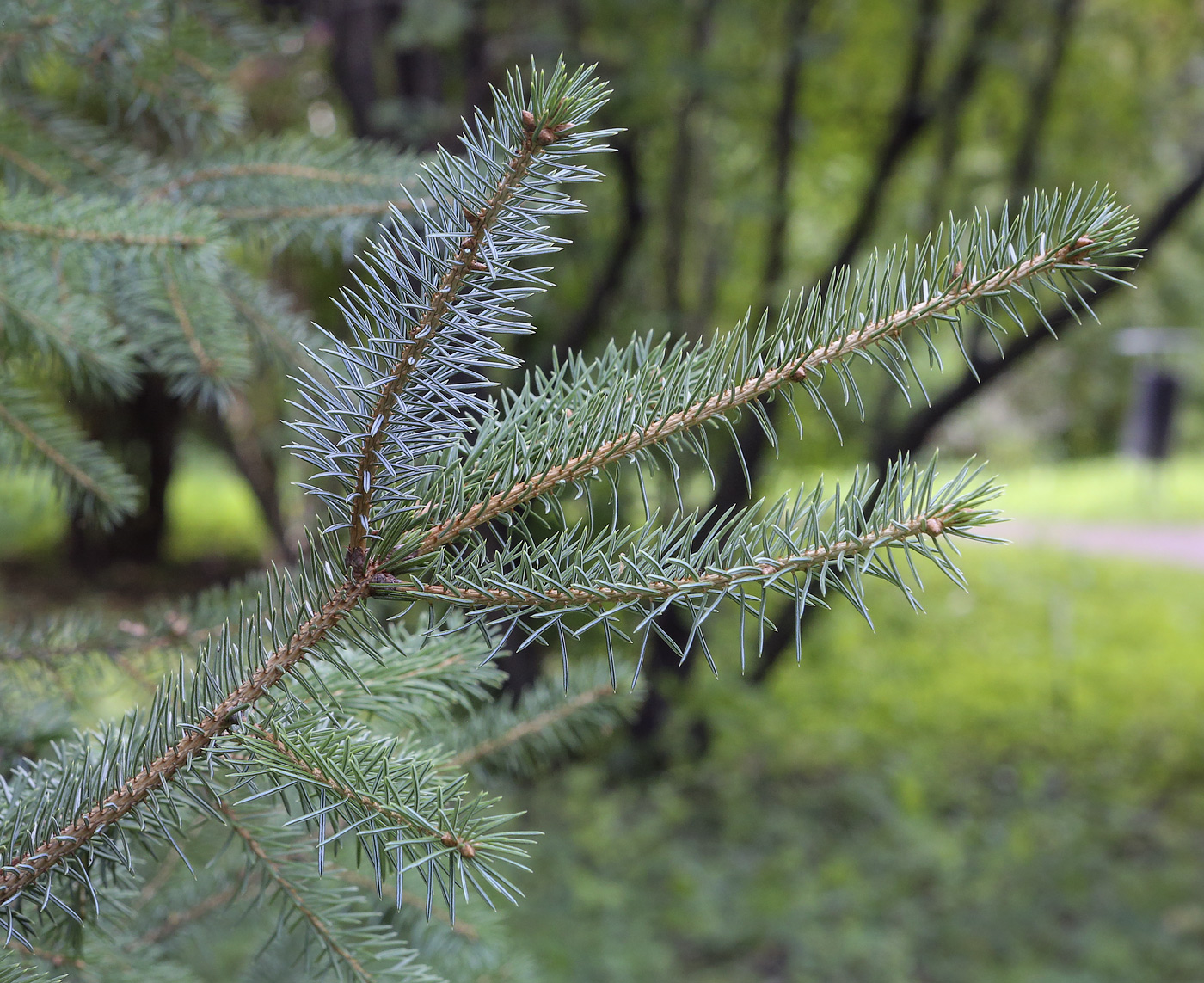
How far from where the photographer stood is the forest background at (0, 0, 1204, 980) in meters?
2.57

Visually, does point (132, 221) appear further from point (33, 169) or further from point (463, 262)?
point (463, 262)

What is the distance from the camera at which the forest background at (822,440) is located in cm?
257

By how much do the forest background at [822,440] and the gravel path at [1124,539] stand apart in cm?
303

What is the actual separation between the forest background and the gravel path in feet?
9.95

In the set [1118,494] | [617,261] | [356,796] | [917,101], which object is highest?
[917,101]

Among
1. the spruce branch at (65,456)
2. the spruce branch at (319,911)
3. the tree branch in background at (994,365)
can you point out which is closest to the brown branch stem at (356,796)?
the spruce branch at (319,911)

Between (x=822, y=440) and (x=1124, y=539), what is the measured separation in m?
6.41

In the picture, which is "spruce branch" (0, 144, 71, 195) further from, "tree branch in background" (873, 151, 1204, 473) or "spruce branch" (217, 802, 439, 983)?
"tree branch in background" (873, 151, 1204, 473)

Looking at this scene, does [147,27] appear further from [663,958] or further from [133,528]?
[133,528]

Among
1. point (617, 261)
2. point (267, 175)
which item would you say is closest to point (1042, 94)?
point (617, 261)

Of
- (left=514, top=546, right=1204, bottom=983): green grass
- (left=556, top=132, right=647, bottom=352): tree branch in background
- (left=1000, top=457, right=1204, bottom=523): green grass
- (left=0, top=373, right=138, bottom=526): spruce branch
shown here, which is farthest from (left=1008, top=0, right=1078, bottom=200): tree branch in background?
(left=1000, top=457, right=1204, bottom=523): green grass

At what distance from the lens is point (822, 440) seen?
333 cm

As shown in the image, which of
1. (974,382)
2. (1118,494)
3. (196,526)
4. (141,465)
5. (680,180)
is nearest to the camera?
(974,382)

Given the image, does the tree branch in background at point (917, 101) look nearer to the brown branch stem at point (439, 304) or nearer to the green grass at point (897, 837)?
the green grass at point (897, 837)
